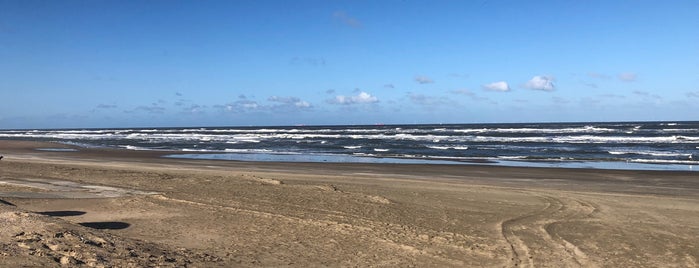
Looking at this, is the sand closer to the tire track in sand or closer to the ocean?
the tire track in sand

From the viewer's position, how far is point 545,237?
7.48 m

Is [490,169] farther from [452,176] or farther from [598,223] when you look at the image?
[598,223]

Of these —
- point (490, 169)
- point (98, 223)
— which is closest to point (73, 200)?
point (98, 223)

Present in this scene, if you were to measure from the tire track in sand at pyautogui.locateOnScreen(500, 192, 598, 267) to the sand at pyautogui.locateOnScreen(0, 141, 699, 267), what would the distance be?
0.02 metres

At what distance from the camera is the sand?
592 cm

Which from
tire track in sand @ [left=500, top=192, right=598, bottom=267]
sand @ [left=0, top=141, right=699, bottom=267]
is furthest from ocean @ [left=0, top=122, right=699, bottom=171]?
tire track in sand @ [left=500, top=192, right=598, bottom=267]

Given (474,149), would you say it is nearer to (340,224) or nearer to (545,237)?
(545,237)

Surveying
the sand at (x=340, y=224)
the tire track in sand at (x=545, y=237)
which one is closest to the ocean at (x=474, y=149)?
the sand at (x=340, y=224)

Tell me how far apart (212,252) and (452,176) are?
1276 cm

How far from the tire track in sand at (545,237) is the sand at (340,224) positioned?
0.08 feet

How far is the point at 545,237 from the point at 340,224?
311cm

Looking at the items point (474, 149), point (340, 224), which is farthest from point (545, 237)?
point (474, 149)

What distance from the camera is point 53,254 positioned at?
17.1 feet

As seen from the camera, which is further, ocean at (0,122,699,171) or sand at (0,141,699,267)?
ocean at (0,122,699,171)
